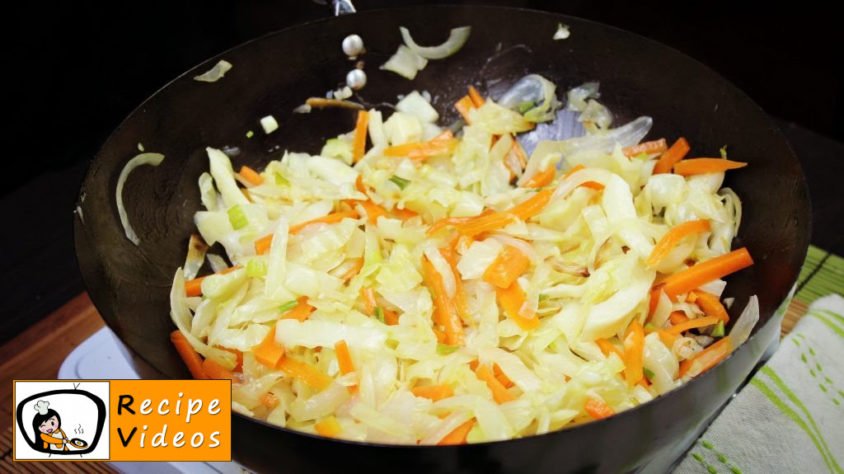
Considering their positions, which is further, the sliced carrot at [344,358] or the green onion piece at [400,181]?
Answer: the green onion piece at [400,181]

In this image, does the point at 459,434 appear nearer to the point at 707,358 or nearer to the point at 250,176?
the point at 707,358

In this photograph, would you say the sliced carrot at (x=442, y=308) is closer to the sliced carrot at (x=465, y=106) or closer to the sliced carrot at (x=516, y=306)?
the sliced carrot at (x=516, y=306)

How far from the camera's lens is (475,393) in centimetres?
118

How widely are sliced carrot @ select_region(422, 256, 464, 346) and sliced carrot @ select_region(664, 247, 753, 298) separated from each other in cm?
43

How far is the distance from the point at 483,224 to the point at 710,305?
0.48m

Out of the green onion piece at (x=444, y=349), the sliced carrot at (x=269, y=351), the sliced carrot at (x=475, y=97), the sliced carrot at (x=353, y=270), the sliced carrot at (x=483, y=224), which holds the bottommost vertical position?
the green onion piece at (x=444, y=349)

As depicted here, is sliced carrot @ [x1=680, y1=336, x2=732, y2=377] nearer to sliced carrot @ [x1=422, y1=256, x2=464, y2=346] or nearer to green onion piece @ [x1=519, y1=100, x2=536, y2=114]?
sliced carrot @ [x1=422, y1=256, x2=464, y2=346]

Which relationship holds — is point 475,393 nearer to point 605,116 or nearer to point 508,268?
point 508,268

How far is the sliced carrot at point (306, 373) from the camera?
1251 millimetres

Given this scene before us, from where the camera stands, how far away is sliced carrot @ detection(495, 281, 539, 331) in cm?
132

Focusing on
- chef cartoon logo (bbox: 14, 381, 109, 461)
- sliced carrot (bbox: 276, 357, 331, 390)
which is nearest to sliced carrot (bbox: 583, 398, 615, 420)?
sliced carrot (bbox: 276, 357, 331, 390)

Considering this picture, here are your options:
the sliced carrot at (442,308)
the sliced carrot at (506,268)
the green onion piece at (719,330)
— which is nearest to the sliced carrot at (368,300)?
the sliced carrot at (442,308)

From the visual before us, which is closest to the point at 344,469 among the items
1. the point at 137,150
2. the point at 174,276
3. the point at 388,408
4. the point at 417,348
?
the point at 388,408

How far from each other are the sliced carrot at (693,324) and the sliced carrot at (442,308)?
1.35ft
